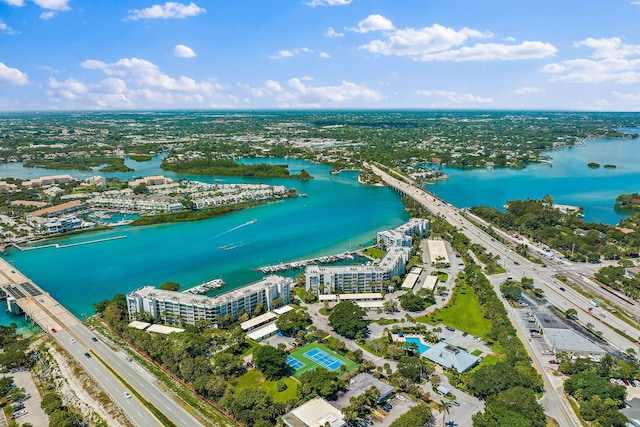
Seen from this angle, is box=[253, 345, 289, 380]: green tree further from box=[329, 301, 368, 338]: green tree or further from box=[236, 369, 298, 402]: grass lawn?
box=[329, 301, 368, 338]: green tree

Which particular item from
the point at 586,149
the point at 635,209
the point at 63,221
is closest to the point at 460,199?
the point at 635,209

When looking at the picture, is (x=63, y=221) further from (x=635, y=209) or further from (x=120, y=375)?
(x=635, y=209)

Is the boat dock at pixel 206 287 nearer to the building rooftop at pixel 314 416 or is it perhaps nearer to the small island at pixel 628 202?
the building rooftop at pixel 314 416

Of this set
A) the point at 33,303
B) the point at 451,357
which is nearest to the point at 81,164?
the point at 33,303

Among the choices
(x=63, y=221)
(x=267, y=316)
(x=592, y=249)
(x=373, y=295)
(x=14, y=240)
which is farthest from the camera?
(x=63, y=221)

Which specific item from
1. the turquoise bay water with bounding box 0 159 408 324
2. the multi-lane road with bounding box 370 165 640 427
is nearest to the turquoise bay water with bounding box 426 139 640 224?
the turquoise bay water with bounding box 0 159 408 324

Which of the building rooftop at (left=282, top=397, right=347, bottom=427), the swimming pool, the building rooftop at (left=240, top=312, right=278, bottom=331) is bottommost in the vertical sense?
the swimming pool

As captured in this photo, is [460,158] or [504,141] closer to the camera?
[460,158]
